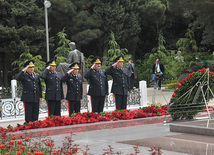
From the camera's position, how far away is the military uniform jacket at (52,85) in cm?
1134

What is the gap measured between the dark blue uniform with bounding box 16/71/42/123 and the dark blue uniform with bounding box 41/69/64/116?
41 cm

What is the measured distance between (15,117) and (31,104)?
3.93 m

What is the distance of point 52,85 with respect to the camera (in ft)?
37.4

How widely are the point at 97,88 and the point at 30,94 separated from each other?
2.11 m

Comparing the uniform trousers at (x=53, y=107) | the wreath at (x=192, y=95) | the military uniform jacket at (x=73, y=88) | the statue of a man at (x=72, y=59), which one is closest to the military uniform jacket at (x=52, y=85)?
the uniform trousers at (x=53, y=107)

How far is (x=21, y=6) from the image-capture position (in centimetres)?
3152

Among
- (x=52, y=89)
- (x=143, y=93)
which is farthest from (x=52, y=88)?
(x=143, y=93)

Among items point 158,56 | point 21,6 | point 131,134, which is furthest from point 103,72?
point 158,56

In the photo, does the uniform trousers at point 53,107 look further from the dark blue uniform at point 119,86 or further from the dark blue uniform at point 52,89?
the dark blue uniform at point 119,86

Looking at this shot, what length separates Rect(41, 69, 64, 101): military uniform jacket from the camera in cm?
1134

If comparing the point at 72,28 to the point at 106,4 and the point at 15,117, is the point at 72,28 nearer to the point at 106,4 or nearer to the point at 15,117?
the point at 106,4

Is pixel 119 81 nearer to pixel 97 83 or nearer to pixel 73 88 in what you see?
pixel 97 83

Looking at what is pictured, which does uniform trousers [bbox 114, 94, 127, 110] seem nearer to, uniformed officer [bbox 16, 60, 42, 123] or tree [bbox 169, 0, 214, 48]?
uniformed officer [bbox 16, 60, 42, 123]

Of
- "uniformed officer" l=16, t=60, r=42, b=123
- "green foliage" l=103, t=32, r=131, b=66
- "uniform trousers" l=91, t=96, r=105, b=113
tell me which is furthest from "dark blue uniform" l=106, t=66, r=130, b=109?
"green foliage" l=103, t=32, r=131, b=66
